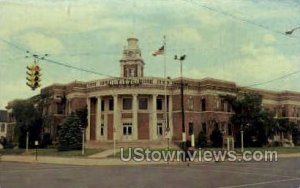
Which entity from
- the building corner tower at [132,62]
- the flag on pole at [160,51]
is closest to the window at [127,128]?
the building corner tower at [132,62]

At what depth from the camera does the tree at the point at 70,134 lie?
25.1 m

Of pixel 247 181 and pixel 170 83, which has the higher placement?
pixel 170 83

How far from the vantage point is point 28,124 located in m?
24.0

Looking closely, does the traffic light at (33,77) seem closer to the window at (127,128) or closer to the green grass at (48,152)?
the green grass at (48,152)

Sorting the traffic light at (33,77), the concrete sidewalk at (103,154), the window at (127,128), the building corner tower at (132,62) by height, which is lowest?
the concrete sidewalk at (103,154)

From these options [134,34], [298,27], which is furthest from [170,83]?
[298,27]

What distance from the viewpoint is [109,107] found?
33094 mm

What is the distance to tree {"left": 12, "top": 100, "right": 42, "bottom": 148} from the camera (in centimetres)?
2259

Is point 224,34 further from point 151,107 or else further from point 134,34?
point 151,107

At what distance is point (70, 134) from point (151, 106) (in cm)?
853

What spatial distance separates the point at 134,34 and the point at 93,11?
4315 millimetres

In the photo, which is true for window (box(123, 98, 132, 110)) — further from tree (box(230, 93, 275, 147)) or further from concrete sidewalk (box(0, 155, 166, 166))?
concrete sidewalk (box(0, 155, 166, 166))

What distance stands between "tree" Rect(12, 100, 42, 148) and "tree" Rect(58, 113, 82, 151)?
1259 millimetres

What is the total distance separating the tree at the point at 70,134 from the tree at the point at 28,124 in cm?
126
